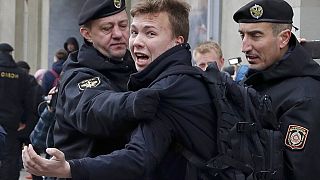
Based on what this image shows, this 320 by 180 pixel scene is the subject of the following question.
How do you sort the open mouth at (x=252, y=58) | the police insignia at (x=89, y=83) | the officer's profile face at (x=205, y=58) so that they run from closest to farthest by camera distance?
the police insignia at (x=89, y=83) → the open mouth at (x=252, y=58) → the officer's profile face at (x=205, y=58)

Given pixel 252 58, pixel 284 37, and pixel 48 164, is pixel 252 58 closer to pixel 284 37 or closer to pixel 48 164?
pixel 284 37

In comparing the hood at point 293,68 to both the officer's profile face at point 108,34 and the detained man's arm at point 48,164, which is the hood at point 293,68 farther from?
the detained man's arm at point 48,164

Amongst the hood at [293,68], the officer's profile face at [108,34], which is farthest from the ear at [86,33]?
the hood at [293,68]

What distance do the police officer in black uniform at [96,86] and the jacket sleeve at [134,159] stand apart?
0.10 metres

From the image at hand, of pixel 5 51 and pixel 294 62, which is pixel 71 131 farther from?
pixel 5 51

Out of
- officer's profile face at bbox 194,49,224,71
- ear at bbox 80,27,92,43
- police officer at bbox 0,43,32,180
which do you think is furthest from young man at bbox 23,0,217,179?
police officer at bbox 0,43,32,180

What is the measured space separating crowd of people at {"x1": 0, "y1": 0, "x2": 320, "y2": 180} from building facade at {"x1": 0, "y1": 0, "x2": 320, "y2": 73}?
14.6 feet

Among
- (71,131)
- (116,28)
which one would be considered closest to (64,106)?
(71,131)

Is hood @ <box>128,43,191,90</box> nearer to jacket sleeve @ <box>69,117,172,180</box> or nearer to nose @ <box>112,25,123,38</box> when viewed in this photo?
jacket sleeve @ <box>69,117,172,180</box>

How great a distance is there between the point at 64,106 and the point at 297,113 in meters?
1.09

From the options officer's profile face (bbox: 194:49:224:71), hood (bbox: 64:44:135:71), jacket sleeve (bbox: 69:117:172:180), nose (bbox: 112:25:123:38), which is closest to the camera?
jacket sleeve (bbox: 69:117:172:180)

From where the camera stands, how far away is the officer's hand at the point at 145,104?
273cm

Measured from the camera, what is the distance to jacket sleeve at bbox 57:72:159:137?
9.01ft

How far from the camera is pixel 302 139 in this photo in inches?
127
